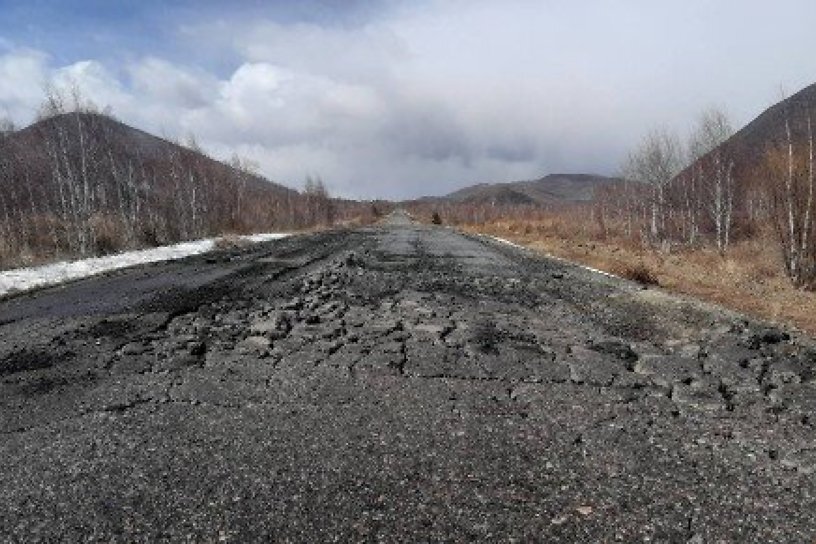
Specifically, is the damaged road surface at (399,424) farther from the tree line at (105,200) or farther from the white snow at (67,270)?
the tree line at (105,200)

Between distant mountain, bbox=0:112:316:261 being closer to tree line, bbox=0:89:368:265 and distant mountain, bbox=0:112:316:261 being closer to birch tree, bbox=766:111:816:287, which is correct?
tree line, bbox=0:89:368:265

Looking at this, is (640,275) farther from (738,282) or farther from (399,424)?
(399,424)

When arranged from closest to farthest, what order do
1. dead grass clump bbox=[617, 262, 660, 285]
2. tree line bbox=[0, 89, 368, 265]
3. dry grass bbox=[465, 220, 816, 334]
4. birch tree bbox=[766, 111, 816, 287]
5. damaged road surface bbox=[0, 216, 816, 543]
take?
damaged road surface bbox=[0, 216, 816, 543] < dry grass bbox=[465, 220, 816, 334] < dead grass clump bbox=[617, 262, 660, 285] < birch tree bbox=[766, 111, 816, 287] < tree line bbox=[0, 89, 368, 265]

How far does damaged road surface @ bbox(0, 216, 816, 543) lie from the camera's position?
3.60 m

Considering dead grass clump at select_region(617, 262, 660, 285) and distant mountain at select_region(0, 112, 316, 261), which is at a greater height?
distant mountain at select_region(0, 112, 316, 261)

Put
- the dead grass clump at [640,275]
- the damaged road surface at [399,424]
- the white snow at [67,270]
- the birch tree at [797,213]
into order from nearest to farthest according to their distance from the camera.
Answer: the damaged road surface at [399,424] < the white snow at [67,270] < the dead grass clump at [640,275] < the birch tree at [797,213]

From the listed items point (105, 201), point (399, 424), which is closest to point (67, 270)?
point (399, 424)

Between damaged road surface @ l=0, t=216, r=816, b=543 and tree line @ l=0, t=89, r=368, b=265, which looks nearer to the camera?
damaged road surface @ l=0, t=216, r=816, b=543

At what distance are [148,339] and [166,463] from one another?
3.55 metres

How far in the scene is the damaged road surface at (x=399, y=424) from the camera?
360 cm

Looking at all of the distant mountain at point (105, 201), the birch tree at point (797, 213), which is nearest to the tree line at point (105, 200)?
the distant mountain at point (105, 201)

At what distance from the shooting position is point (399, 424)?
16.3ft

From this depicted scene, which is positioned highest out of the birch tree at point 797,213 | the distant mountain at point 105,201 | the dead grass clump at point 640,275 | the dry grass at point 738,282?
the distant mountain at point 105,201

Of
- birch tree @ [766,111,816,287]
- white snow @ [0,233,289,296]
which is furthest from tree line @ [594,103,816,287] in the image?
white snow @ [0,233,289,296]
